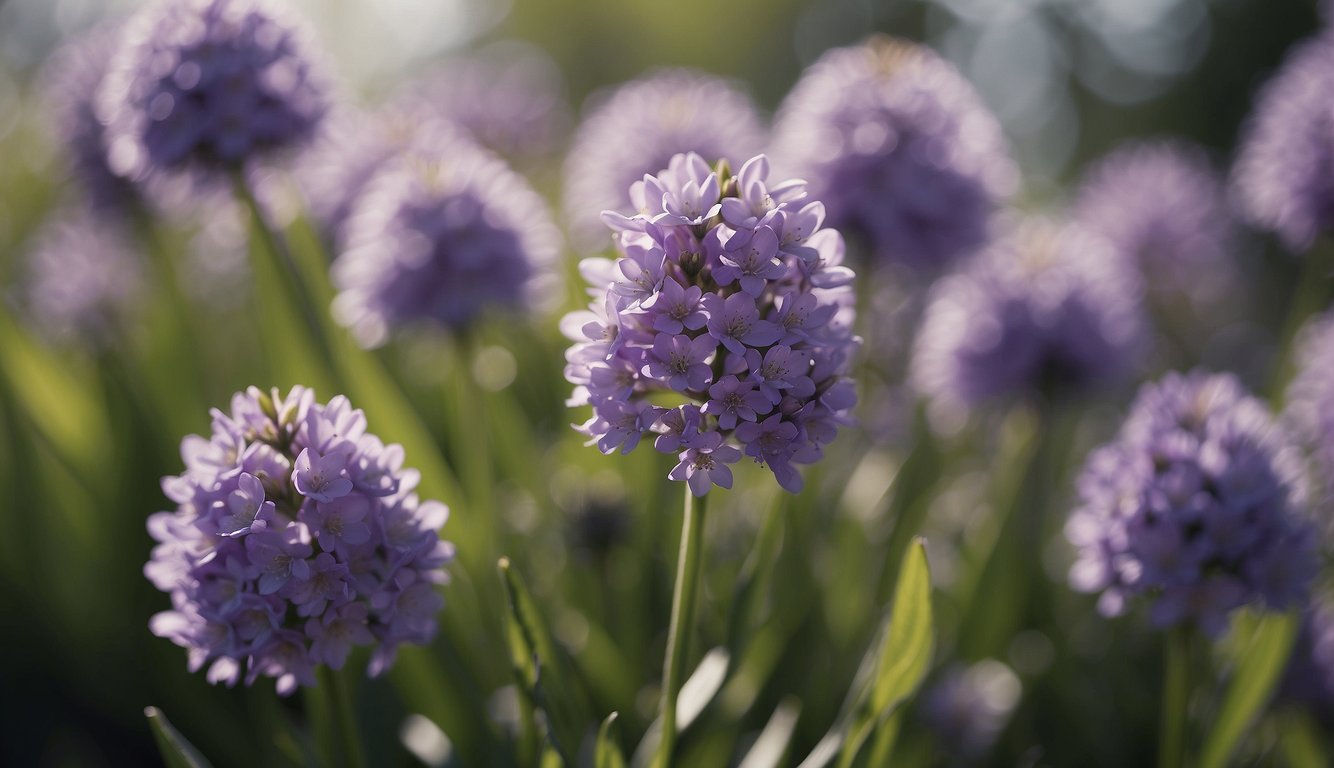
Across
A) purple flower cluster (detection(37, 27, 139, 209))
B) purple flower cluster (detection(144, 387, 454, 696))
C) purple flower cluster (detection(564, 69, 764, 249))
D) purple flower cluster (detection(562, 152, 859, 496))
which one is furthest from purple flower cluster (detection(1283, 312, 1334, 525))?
purple flower cluster (detection(37, 27, 139, 209))

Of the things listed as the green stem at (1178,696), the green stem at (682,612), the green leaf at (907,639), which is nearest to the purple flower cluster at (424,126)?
the green stem at (682,612)

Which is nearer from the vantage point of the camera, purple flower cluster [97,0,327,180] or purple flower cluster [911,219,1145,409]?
purple flower cluster [97,0,327,180]

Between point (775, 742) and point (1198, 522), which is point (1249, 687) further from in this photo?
point (775, 742)

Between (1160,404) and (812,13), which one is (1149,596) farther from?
(812,13)

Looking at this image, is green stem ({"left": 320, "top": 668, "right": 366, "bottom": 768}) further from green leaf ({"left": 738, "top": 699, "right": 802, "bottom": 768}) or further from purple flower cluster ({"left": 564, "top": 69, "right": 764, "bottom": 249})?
purple flower cluster ({"left": 564, "top": 69, "right": 764, "bottom": 249})

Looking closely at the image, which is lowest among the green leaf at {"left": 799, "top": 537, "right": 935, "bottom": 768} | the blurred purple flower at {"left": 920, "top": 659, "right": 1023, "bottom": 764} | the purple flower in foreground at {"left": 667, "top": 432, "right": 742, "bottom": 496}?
the blurred purple flower at {"left": 920, "top": 659, "right": 1023, "bottom": 764}

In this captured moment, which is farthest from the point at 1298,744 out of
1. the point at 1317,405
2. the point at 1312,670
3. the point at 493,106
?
the point at 493,106
